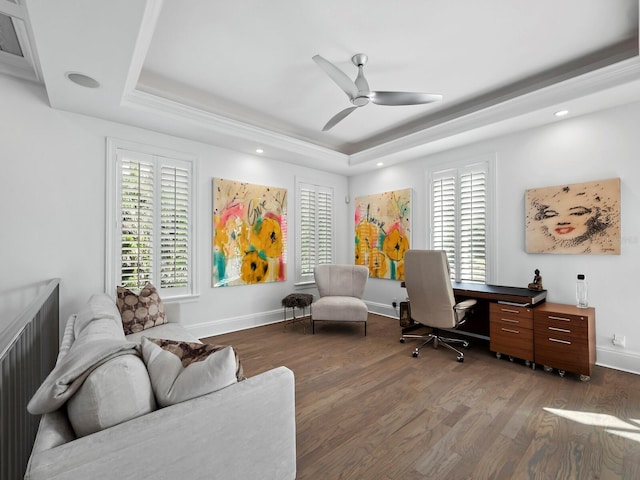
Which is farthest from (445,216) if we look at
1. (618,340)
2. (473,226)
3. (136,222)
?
(136,222)

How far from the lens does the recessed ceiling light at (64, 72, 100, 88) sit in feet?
8.30

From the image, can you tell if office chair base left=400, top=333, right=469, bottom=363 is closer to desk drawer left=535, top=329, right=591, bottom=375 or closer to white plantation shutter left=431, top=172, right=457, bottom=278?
desk drawer left=535, top=329, right=591, bottom=375

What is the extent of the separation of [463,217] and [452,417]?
2.85 m

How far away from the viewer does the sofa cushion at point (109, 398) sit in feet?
3.49

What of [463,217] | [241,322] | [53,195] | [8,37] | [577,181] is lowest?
[241,322]

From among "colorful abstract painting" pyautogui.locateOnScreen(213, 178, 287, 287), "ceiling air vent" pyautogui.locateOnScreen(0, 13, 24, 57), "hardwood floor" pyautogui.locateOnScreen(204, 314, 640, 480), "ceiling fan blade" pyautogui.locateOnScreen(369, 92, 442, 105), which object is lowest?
"hardwood floor" pyautogui.locateOnScreen(204, 314, 640, 480)

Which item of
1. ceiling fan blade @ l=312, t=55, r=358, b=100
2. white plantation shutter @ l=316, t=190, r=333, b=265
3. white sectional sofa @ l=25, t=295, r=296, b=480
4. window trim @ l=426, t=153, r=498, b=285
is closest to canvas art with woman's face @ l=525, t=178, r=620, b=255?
window trim @ l=426, t=153, r=498, b=285

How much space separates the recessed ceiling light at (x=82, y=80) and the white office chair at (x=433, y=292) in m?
3.54

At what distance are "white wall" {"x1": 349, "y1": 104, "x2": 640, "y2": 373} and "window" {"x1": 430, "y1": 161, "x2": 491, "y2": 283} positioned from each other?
178 mm

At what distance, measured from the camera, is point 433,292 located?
3486 mm

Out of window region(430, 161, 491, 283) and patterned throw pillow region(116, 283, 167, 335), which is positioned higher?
window region(430, 161, 491, 283)

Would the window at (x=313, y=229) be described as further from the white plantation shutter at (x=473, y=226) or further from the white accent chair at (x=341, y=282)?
the white plantation shutter at (x=473, y=226)

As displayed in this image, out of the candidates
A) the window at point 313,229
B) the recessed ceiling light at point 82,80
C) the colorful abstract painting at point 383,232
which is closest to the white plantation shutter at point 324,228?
the window at point 313,229

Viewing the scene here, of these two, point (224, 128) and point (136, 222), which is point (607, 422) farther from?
point (136, 222)
